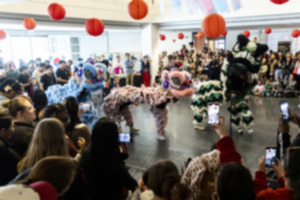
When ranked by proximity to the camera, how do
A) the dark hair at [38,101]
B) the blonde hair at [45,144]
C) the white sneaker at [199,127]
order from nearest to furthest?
the blonde hair at [45,144]
the dark hair at [38,101]
the white sneaker at [199,127]

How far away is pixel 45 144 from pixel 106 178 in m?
0.47

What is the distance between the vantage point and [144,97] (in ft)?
14.1

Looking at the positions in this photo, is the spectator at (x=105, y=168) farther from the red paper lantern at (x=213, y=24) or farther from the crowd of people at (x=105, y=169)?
the red paper lantern at (x=213, y=24)

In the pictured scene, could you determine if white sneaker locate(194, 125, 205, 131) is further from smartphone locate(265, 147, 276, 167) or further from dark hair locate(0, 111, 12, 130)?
dark hair locate(0, 111, 12, 130)

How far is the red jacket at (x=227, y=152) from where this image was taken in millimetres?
1713

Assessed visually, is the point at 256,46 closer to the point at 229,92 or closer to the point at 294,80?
the point at 229,92

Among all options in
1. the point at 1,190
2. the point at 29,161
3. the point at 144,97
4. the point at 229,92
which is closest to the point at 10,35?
the point at 144,97

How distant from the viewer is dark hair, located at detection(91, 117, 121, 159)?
68.3 inches

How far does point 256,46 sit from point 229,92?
97cm

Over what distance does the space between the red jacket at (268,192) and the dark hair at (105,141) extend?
935 mm

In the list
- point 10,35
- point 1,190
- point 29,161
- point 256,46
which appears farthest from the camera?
point 10,35

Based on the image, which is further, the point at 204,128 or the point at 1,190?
the point at 204,128

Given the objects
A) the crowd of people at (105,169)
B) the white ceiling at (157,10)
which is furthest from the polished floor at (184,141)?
the white ceiling at (157,10)

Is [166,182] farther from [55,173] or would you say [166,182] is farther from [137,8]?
[137,8]
